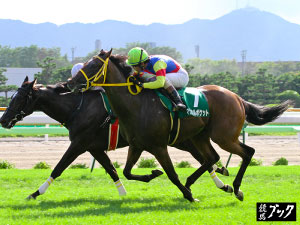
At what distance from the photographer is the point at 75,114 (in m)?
6.79

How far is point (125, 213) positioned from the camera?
560cm

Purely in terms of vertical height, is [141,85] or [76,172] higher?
[141,85]

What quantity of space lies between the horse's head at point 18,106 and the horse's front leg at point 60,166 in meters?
0.81

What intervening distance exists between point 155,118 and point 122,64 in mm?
729

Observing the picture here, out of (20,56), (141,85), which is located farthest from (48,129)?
(20,56)

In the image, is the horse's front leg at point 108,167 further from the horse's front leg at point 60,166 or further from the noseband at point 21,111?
the noseband at point 21,111

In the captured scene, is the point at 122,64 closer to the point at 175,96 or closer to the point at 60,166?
the point at 175,96

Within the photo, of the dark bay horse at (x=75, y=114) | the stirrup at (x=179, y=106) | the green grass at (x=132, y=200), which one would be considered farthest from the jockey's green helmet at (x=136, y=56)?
the green grass at (x=132, y=200)

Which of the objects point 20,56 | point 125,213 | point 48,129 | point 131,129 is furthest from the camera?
point 20,56

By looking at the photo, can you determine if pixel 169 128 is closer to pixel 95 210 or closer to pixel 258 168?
pixel 95 210

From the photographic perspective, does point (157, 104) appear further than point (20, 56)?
No

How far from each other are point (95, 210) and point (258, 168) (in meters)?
4.36

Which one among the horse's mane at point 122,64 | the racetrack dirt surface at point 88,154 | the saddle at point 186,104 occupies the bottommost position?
the racetrack dirt surface at point 88,154

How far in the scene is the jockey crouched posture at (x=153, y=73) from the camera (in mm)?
6062
